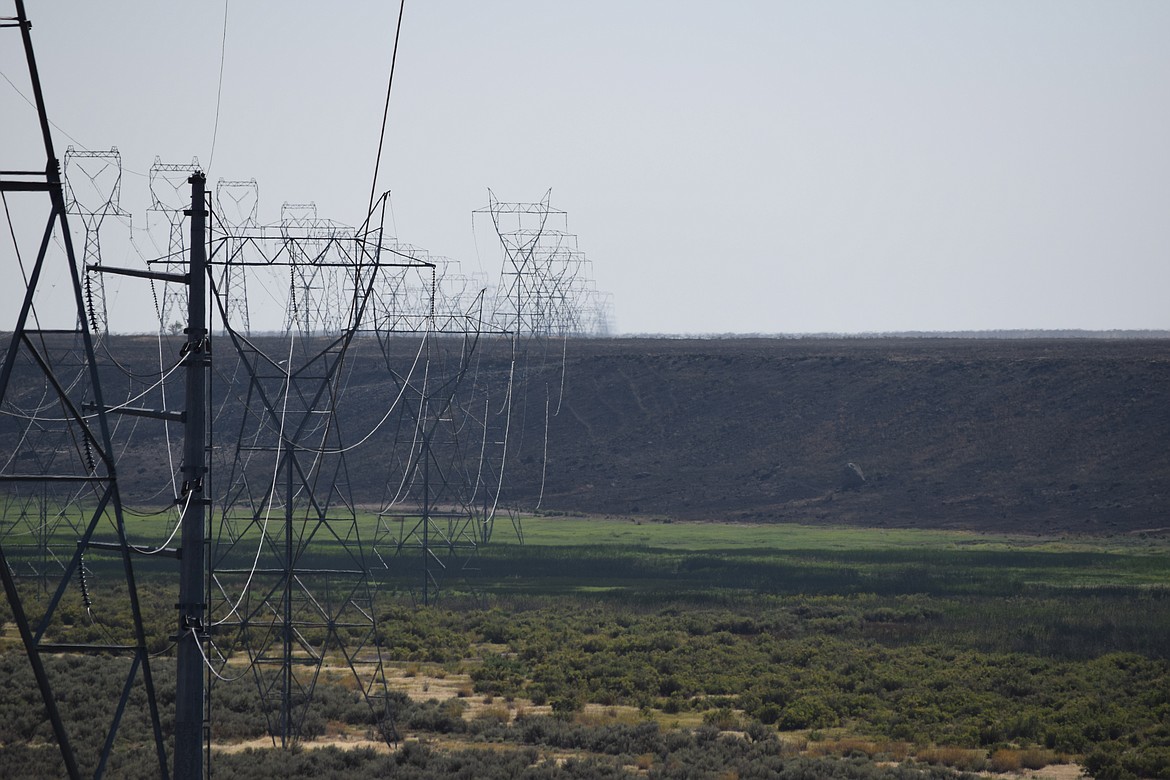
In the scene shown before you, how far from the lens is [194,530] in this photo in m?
19.2

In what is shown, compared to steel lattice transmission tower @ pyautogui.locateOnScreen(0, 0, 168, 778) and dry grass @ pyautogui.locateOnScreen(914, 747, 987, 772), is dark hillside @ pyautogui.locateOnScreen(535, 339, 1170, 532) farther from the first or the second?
dry grass @ pyautogui.locateOnScreen(914, 747, 987, 772)

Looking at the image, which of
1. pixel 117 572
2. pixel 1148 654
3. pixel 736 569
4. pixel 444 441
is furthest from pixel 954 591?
pixel 444 441

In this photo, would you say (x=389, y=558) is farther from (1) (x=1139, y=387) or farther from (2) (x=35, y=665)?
(1) (x=1139, y=387)

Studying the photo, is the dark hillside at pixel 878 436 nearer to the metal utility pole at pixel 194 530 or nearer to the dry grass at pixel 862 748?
the dry grass at pixel 862 748

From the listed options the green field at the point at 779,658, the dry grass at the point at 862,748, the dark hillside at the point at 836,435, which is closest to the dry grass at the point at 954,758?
the green field at the point at 779,658

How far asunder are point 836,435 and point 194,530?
291 feet

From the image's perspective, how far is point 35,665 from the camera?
15102 mm

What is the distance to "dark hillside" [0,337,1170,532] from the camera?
89.8 metres

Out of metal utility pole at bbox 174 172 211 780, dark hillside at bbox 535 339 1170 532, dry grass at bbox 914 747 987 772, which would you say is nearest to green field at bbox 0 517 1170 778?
dry grass at bbox 914 747 987 772

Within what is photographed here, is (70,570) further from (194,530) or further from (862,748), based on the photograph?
(862,748)

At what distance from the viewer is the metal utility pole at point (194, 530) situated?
62.4 ft

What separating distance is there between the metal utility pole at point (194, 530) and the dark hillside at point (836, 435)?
208 ft

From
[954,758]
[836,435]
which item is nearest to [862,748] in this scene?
[954,758]

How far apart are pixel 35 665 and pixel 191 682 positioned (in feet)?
14.5
